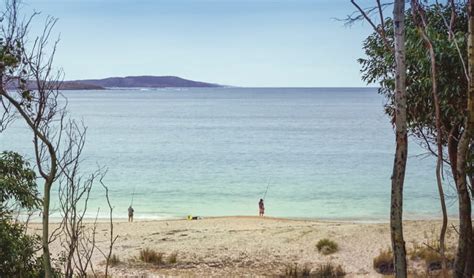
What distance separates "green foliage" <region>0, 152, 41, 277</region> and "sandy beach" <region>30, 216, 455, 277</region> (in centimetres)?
538

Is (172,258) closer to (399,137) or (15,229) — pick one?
(15,229)

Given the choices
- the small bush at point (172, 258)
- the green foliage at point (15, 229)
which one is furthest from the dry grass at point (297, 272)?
the green foliage at point (15, 229)

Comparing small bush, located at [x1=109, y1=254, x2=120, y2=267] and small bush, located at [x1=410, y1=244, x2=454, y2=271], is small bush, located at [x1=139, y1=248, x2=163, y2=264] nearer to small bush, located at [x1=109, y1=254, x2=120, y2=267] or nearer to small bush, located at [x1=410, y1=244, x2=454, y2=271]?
small bush, located at [x1=109, y1=254, x2=120, y2=267]

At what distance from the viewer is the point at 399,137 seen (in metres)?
6.18

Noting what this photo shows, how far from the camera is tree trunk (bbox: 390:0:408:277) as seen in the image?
6160 millimetres

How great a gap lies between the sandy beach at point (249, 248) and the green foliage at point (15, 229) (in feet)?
17.7

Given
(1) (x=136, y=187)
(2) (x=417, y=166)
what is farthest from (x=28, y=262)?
(2) (x=417, y=166)

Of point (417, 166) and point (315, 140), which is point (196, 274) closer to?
point (417, 166)

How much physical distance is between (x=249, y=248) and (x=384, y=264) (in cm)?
439

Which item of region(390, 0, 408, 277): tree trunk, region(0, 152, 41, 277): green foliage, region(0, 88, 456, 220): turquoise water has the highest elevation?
region(390, 0, 408, 277): tree trunk

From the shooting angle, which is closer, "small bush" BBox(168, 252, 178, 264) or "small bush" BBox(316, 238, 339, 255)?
"small bush" BBox(168, 252, 178, 264)

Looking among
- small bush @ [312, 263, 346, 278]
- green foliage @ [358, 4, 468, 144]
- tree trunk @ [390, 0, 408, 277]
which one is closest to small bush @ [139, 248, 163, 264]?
small bush @ [312, 263, 346, 278]

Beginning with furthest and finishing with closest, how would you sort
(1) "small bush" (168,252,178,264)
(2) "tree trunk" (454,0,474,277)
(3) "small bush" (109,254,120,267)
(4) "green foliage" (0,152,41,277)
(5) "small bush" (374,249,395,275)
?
(1) "small bush" (168,252,178,264), (3) "small bush" (109,254,120,267), (5) "small bush" (374,249,395,275), (4) "green foliage" (0,152,41,277), (2) "tree trunk" (454,0,474,277)

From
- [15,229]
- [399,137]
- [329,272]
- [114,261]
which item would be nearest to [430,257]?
[329,272]
